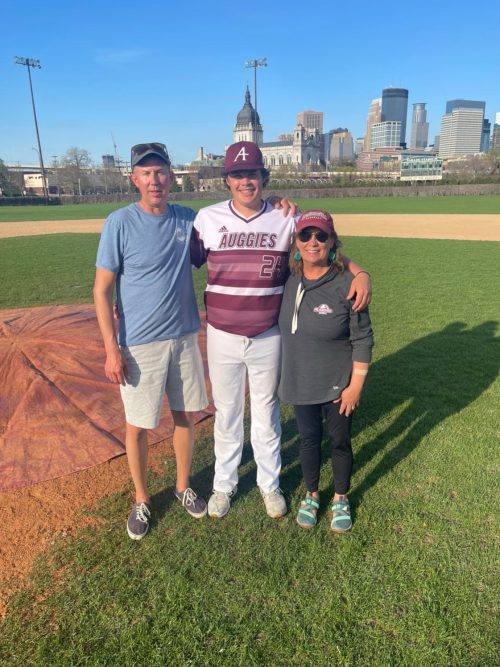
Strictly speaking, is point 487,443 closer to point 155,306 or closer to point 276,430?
point 276,430

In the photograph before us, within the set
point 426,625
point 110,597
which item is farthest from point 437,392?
point 110,597

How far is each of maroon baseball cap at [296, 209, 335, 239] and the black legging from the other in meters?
1.02

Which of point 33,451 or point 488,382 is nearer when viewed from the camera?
point 33,451

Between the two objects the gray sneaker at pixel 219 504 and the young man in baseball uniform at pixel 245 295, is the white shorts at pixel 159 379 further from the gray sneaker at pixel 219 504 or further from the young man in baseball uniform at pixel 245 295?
the gray sneaker at pixel 219 504

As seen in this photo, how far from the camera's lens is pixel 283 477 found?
3355 millimetres

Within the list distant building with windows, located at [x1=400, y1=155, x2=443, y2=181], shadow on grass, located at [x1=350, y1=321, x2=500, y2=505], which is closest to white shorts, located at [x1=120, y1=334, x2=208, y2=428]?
shadow on grass, located at [x1=350, y1=321, x2=500, y2=505]

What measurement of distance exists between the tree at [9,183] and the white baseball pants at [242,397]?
93864 mm

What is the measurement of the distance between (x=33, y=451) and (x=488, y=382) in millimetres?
4315

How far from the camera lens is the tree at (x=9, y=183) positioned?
8594 cm

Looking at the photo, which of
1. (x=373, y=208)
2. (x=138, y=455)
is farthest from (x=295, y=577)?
(x=373, y=208)

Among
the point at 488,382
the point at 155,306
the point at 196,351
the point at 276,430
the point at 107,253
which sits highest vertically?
the point at 107,253

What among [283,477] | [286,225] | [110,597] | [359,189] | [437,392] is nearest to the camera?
[110,597]

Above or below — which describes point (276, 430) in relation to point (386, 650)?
above

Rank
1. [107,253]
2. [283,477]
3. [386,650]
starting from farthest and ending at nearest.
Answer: [283,477] < [107,253] < [386,650]
